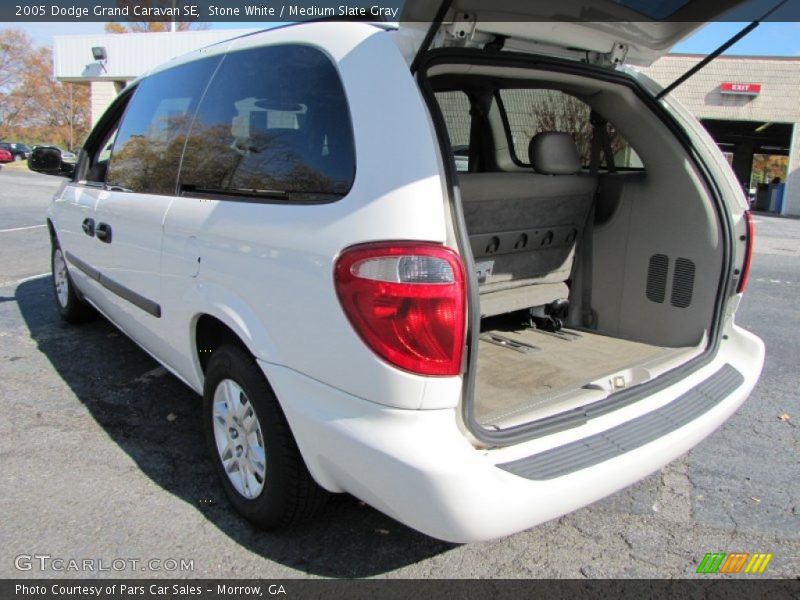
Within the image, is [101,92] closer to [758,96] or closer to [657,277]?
[758,96]

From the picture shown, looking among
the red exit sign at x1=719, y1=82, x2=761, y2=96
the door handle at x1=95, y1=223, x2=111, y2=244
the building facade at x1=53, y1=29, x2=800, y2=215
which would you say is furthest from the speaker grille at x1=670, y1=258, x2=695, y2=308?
the red exit sign at x1=719, y1=82, x2=761, y2=96

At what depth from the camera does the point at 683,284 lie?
3.24 metres

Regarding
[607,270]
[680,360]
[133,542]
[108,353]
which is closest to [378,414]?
[133,542]

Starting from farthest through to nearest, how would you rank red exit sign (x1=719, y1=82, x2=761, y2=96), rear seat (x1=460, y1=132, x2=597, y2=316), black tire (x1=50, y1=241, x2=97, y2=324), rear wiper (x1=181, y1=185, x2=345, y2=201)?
1. red exit sign (x1=719, y1=82, x2=761, y2=96)
2. black tire (x1=50, y1=241, x2=97, y2=324)
3. rear seat (x1=460, y1=132, x2=597, y2=316)
4. rear wiper (x1=181, y1=185, x2=345, y2=201)

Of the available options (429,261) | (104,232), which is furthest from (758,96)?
(429,261)

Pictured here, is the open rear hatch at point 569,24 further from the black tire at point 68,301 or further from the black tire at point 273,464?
the black tire at point 68,301

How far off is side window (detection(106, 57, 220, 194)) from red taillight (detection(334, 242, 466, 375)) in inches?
57.2

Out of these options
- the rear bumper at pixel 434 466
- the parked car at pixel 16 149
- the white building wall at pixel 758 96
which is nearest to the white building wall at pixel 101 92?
the parked car at pixel 16 149

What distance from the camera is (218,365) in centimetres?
259

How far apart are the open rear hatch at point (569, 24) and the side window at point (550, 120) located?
2.87ft

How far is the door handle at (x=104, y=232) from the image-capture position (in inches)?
139

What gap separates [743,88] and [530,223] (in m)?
24.3

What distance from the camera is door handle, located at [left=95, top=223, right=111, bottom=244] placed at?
3535 millimetres

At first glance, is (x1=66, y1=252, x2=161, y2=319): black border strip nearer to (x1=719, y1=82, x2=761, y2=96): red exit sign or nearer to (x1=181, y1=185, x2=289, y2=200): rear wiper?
(x1=181, y1=185, x2=289, y2=200): rear wiper
